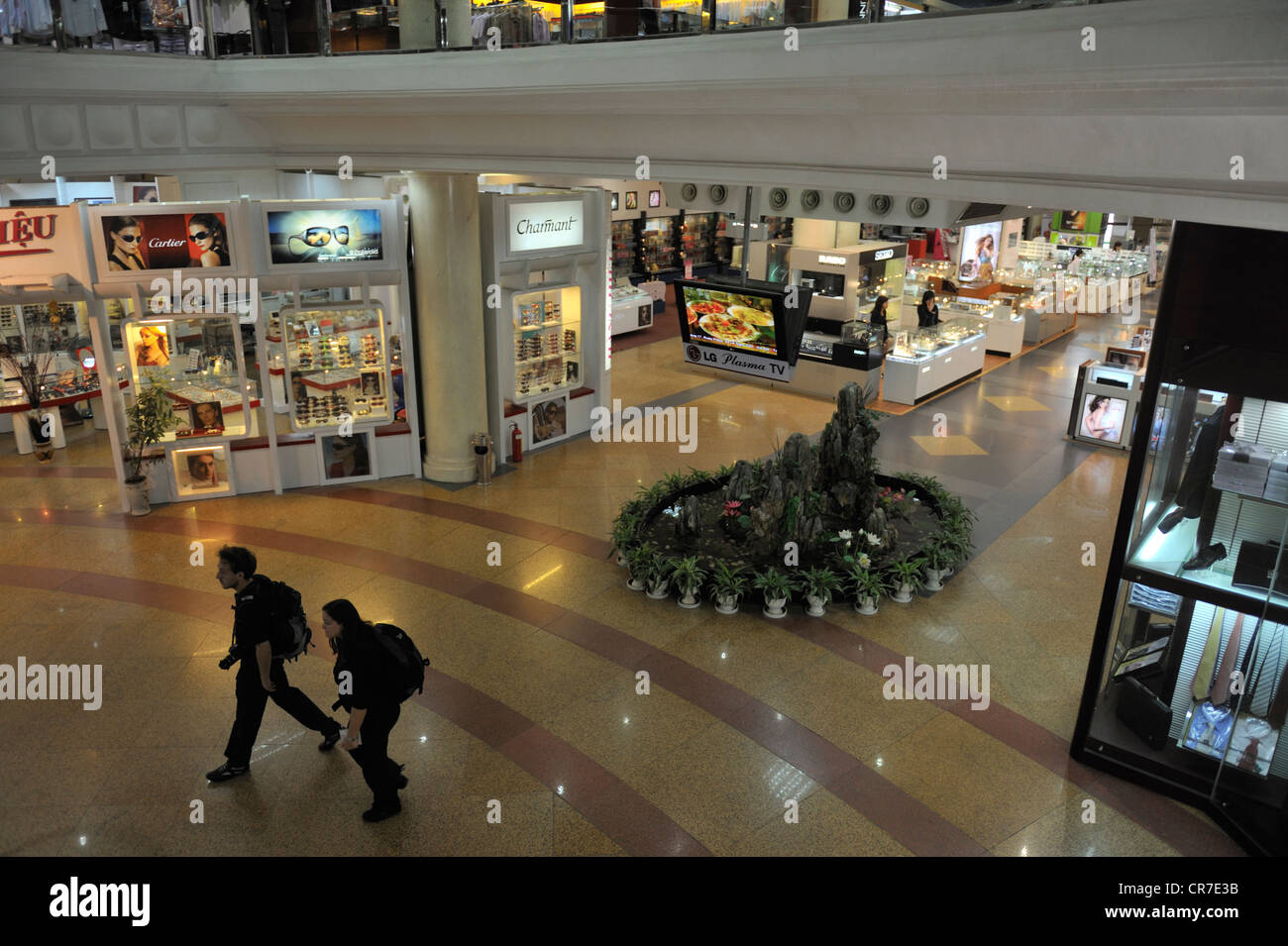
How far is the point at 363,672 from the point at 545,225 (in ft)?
24.5

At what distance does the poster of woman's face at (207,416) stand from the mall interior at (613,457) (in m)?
0.03

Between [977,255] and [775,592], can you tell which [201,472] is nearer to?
[775,592]

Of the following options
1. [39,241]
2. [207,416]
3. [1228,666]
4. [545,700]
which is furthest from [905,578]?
[39,241]

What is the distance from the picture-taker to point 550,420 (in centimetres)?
1208

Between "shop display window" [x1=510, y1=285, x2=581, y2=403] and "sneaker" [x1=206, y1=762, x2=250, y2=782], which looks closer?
"sneaker" [x1=206, y1=762, x2=250, y2=782]

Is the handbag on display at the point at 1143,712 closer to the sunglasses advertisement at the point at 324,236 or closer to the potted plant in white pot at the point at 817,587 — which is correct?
the potted plant in white pot at the point at 817,587

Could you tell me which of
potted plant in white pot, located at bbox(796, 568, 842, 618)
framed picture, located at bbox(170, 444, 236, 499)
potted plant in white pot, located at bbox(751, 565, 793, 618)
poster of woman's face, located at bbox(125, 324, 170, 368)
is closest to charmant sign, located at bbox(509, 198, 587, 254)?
poster of woman's face, located at bbox(125, 324, 170, 368)

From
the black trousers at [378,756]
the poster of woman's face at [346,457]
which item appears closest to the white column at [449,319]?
the poster of woman's face at [346,457]

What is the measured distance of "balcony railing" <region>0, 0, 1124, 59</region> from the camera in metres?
5.80

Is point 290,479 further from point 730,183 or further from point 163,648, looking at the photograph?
point 730,183

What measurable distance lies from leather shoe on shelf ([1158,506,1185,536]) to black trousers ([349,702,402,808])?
470 cm

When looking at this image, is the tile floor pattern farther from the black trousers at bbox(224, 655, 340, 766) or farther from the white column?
the white column

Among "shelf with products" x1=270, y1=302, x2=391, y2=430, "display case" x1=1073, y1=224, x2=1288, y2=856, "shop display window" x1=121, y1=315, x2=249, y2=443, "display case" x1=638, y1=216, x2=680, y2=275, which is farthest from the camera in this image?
"display case" x1=638, y1=216, x2=680, y2=275

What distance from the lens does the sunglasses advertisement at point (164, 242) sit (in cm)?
896
